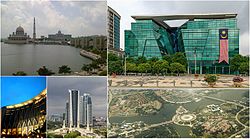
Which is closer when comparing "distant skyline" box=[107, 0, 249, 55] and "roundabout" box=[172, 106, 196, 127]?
"distant skyline" box=[107, 0, 249, 55]

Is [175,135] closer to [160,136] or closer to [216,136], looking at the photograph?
[160,136]

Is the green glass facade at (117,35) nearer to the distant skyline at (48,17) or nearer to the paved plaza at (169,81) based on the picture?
the distant skyline at (48,17)

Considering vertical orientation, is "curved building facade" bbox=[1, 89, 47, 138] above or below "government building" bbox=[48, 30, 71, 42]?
below

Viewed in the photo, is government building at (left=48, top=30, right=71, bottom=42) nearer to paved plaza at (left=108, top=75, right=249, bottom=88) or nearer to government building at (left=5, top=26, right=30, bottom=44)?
government building at (left=5, top=26, right=30, bottom=44)

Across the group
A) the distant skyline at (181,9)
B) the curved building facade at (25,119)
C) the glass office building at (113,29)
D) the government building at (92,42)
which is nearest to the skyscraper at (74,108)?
the curved building facade at (25,119)

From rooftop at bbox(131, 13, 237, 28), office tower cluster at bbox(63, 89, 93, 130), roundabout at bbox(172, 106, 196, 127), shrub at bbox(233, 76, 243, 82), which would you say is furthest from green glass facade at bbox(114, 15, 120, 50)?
shrub at bbox(233, 76, 243, 82)

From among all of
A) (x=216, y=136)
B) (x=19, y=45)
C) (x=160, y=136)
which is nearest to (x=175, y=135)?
(x=160, y=136)
